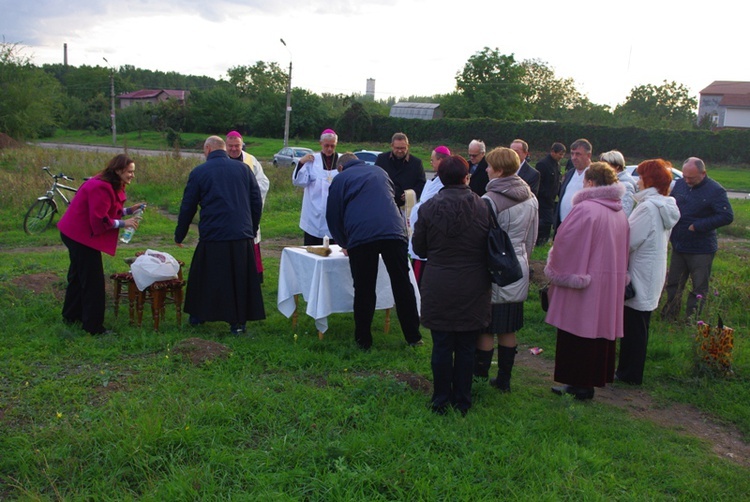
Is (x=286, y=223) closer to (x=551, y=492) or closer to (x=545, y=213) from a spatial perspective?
(x=545, y=213)

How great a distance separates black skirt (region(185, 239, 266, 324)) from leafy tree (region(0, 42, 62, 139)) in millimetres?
37753

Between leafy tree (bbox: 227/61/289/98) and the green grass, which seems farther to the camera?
leafy tree (bbox: 227/61/289/98)

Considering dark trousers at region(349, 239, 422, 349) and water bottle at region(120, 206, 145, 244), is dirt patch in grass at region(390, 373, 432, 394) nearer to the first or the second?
dark trousers at region(349, 239, 422, 349)

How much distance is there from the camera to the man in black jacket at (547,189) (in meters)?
10.6

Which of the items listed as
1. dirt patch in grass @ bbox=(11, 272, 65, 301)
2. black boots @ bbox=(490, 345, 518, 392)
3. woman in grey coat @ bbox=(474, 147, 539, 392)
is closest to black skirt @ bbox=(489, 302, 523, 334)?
woman in grey coat @ bbox=(474, 147, 539, 392)

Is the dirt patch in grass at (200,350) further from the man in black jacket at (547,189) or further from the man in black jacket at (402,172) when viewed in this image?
the man in black jacket at (547,189)

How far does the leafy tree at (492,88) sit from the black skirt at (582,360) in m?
50.8

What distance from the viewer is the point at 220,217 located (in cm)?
605

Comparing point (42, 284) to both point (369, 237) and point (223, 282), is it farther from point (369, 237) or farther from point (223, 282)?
point (369, 237)

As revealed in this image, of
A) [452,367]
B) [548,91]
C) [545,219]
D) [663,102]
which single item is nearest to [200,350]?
[452,367]

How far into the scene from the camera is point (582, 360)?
476 cm

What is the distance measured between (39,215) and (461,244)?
409 inches

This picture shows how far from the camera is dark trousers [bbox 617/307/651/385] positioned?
5234mm

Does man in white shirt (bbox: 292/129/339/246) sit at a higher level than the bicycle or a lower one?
higher
